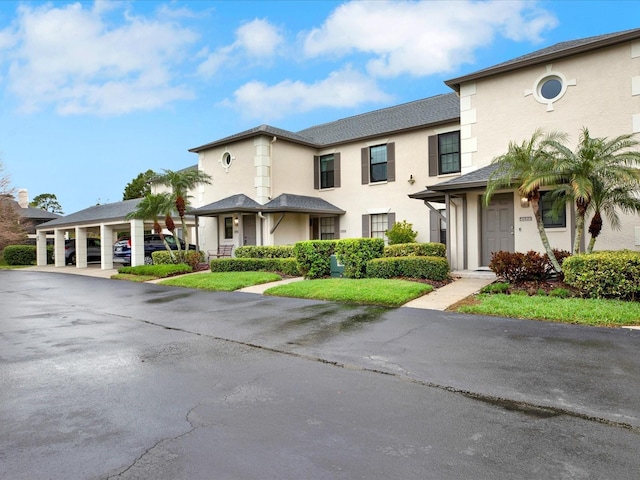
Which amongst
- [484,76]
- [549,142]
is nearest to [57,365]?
[549,142]

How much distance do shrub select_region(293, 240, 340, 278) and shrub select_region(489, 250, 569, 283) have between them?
546 cm

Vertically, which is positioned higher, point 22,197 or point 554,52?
point 554,52

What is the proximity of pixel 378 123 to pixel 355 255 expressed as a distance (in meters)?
9.51

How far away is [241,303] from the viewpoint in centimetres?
1018

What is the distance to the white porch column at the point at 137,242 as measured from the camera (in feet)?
67.5

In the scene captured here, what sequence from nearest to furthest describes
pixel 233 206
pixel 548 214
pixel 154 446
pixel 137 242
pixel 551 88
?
pixel 154 446, pixel 548 214, pixel 551 88, pixel 233 206, pixel 137 242

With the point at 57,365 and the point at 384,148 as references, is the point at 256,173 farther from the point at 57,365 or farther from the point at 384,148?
the point at 57,365

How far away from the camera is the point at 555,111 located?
12.4 meters

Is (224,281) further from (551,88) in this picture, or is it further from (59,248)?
(59,248)

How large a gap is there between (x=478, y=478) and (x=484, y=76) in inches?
538

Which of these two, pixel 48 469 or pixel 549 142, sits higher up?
pixel 549 142

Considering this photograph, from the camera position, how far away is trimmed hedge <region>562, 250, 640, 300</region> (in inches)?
327

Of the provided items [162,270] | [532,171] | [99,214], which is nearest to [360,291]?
[532,171]

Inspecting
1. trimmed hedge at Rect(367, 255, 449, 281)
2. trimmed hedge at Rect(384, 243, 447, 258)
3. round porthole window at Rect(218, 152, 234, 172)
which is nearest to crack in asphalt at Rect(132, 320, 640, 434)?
trimmed hedge at Rect(367, 255, 449, 281)
